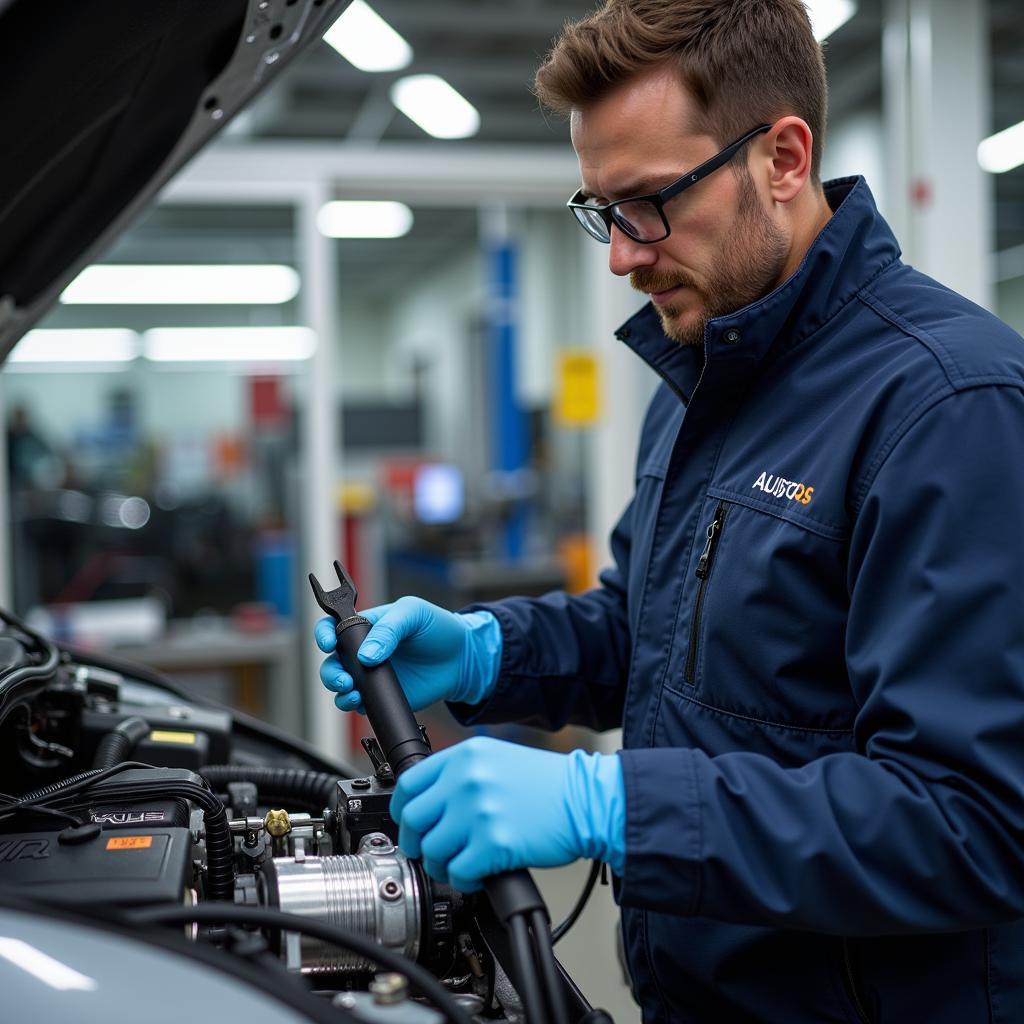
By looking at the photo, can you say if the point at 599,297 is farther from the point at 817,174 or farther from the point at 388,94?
the point at 388,94

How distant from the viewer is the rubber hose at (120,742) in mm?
A: 1203

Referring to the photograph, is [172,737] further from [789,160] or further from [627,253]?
[789,160]

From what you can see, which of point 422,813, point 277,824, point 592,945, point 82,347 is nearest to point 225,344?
point 82,347

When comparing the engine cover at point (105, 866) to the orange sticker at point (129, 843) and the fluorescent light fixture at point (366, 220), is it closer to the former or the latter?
the orange sticker at point (129, 843)

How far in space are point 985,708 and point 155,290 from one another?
41.3 feet

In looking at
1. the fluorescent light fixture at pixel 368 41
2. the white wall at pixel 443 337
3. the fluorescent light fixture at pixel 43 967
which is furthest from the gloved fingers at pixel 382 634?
the white wall at pixel 443 337

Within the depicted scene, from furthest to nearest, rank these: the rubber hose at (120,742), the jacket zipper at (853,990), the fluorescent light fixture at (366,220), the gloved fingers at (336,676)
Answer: the fluorescent light fixture at (366,220) → the rubber hose at (120,742) → the gloved fingers at (336,676) → the jacket zipper at (853,990)

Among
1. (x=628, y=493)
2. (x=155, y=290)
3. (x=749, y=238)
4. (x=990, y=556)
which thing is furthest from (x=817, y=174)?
Result: (x=155, y=290)

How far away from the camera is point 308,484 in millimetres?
3604

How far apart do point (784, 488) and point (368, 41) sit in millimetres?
Answer: 4462

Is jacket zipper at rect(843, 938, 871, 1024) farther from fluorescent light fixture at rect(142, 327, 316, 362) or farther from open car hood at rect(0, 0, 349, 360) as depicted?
fluorescent light fixture at rect(142, 327, 316, 362)

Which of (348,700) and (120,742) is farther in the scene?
(120,742)

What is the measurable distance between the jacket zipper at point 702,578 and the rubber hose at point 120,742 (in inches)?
25.9

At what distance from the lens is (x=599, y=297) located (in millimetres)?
3752
